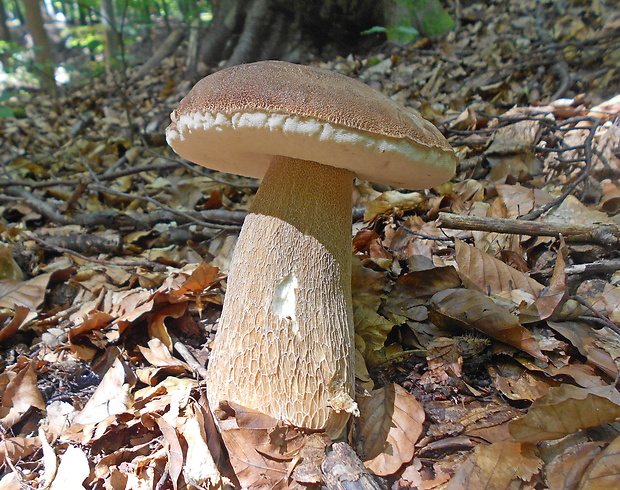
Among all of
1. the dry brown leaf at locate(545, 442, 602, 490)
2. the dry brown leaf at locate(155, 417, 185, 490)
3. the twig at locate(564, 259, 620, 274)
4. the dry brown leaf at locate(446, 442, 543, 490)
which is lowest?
the dry brown leaf at locate(155, 417, 185, 490)

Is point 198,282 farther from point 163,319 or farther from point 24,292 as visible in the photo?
point 24,292

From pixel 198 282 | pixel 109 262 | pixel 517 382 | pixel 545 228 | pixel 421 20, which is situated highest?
pixel 421 20

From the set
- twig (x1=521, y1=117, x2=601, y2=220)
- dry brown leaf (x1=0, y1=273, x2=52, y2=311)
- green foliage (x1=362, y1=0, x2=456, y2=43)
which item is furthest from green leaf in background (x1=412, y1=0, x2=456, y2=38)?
dry brown leaf (x1=0, y1=273, x2=52, y2=311)

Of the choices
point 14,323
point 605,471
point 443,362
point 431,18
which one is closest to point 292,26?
point 431,18

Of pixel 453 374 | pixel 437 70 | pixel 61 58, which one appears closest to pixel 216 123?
pixel 453 374

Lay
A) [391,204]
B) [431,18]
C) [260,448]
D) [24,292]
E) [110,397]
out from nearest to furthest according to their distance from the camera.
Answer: [260,448]
[110,397]
[24,292]
[391,204]
[431,18]

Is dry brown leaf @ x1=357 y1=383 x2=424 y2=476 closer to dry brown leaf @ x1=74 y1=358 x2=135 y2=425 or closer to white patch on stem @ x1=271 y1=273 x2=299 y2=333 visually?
white patch on stem @ x1=271 y1=273 x2=299 y2=333
